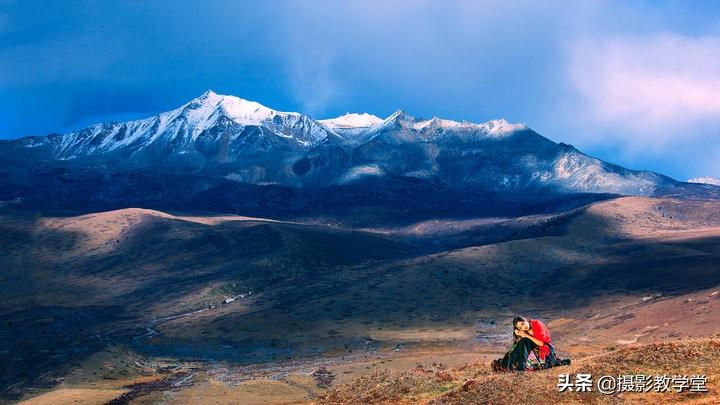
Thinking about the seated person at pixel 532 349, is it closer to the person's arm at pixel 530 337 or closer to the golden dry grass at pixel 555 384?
the person's arm at pixel 530 337

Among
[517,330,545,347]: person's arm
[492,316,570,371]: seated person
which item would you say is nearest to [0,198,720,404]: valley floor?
[492,316,570,371]: seated person

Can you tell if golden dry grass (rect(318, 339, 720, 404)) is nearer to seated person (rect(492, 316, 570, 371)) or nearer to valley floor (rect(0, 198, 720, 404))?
valley floor (rect(0, 198, 720, 404))

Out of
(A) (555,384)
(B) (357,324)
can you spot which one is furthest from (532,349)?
(B) (357,324)

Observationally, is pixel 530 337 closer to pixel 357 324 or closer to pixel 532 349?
pixel 532 349

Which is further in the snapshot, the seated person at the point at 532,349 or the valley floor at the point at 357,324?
the valley floor at the point at 357,324

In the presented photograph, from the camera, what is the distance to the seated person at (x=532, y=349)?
3222 centimetres

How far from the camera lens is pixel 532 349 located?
3284 centimetres

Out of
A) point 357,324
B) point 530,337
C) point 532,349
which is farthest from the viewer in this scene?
point 357,324

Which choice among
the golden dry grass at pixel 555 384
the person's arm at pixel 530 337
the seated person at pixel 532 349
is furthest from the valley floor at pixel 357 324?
the person's arm at pixel 530 337

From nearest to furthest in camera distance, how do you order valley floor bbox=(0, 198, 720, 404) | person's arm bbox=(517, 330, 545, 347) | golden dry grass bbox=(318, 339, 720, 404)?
golden dry grass bbox=(318, 339, 720, 404)
person's arm bbox=(517, 330, 545, 347)
valley floor bbox=(0, 198, 720, 404)

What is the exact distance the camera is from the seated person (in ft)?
106

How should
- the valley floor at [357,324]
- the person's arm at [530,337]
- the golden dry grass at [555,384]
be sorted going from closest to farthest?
1. the golden dry grass at [555,384]
2. the person's arm at [530,337]
3. the valley floor at [357,324]

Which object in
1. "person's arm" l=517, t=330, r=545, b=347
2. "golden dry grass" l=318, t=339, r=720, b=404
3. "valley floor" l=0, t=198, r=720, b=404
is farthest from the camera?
"valley floor" l=0, t=198, r=720, b=404

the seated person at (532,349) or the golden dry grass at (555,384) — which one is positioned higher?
the seated person at (532,349)
